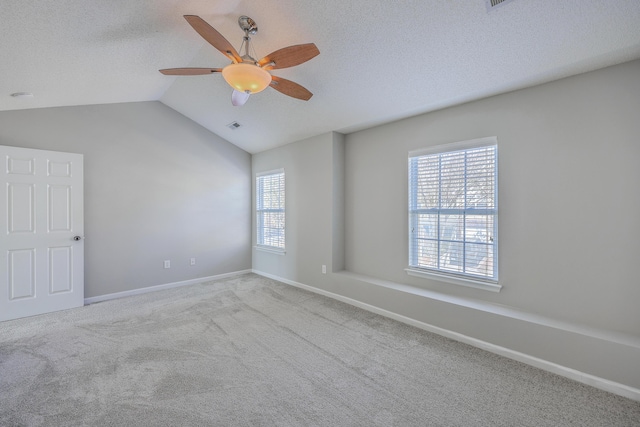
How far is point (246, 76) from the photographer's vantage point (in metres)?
A: 1.94

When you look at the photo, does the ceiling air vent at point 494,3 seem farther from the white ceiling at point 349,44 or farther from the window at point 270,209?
the window at point 270,209

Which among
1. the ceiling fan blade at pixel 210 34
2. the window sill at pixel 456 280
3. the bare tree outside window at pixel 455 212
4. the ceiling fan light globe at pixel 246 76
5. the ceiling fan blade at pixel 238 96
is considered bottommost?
the window sill at pixel 456 280

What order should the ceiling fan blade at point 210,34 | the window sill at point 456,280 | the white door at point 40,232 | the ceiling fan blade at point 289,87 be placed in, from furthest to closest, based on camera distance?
the white door at point 40,232 < the window sill at point 456,280 < the ceiling fan blade at point 289,87 < the ceiling fan blade at point 210,34

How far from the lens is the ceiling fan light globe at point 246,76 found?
1907mm

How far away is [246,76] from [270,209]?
3.37 meters

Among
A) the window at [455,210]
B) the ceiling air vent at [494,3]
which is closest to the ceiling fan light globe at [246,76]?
the ceiling air vent at [494,3]

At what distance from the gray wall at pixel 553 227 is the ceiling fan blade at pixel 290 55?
6.10 ft

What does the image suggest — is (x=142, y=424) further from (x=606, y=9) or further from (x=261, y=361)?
(x=606, y=9)

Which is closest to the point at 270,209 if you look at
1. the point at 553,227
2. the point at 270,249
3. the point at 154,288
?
the point at 270,249

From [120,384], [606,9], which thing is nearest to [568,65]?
[606,9]

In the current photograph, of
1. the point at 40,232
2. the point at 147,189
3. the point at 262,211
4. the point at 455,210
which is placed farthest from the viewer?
the point at 262,211

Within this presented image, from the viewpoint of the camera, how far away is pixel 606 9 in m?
1.75

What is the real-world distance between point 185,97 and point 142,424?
393 centimetres

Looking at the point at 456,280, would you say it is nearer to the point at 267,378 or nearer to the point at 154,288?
the point at 267,378
